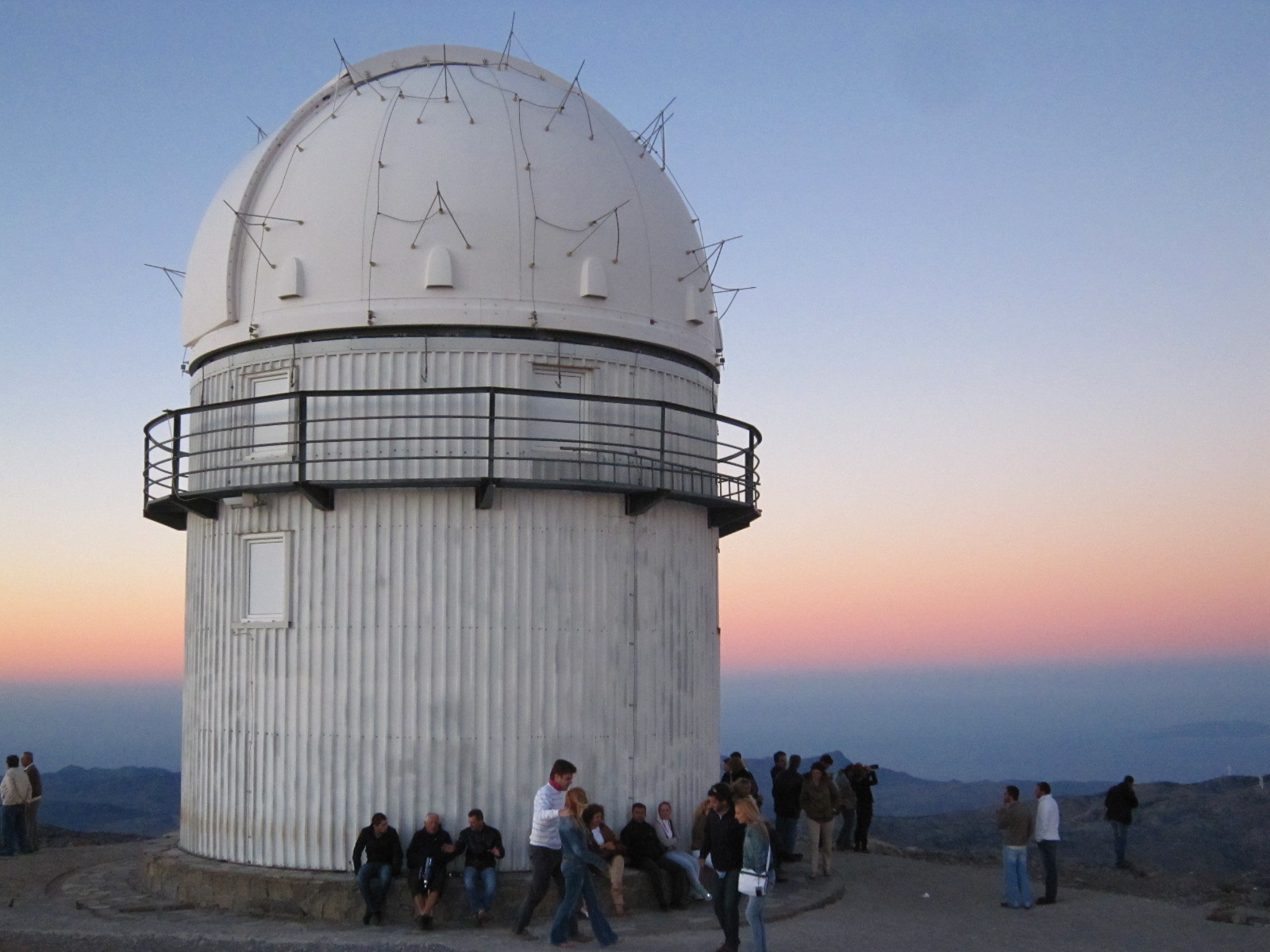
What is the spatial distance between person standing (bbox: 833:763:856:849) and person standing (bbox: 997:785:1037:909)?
11.4 ft

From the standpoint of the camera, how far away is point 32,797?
20.3m

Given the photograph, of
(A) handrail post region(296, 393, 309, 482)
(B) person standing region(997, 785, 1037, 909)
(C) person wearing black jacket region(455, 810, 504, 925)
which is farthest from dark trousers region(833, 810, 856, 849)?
(A) handrail post region(296, 393, 309, 482)

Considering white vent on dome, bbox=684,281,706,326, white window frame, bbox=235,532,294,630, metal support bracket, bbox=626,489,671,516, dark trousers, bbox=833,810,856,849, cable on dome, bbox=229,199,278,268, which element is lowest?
dark trousers, bbox=833,810,856,849

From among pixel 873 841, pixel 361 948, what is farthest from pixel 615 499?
pixel 873 841

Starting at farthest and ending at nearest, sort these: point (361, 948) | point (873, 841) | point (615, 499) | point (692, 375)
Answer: point (873, 841), point (692, 375), point (615, 499), point (361, 948)

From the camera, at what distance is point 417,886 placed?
1392 cm

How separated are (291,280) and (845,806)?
11933mm

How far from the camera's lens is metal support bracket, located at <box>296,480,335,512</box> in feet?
49.1

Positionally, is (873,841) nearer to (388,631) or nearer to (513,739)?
(513,739)

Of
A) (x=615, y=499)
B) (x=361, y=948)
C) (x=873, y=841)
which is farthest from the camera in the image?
(x=873, y=841)

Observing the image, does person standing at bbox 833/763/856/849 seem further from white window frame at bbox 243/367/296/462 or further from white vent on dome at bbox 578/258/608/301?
white window frame at bbox 243/367/296/462

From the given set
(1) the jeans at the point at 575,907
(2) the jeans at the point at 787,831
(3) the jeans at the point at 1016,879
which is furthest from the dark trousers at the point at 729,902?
(2) the jeans at the point at 787,831

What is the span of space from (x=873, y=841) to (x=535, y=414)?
1127 cm

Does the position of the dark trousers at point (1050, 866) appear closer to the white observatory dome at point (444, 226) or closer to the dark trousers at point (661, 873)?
the dark trousers at point (661, 873)
